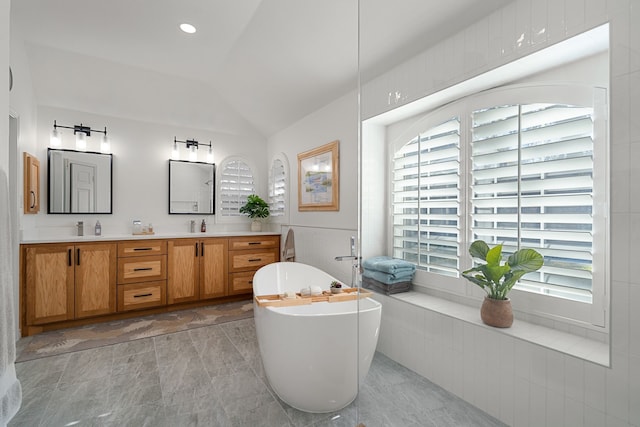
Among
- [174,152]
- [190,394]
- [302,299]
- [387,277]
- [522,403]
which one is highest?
[174,152]

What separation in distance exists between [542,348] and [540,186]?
442mm

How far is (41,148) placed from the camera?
3.30 metres

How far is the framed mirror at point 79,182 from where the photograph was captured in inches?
132

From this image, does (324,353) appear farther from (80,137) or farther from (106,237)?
(80,137)

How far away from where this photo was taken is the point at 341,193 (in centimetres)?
303

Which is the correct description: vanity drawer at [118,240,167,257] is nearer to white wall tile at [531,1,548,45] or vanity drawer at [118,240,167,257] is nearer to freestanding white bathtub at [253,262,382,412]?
freestanding white bathtub at [253,262,382,412]

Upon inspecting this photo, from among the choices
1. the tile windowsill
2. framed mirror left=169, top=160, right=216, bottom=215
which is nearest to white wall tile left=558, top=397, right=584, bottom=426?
the tile windowsill

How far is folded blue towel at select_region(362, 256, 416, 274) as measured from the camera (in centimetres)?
130

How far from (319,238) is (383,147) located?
2.07m

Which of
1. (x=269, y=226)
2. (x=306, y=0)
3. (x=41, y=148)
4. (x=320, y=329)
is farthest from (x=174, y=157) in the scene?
(x=320, y=329)

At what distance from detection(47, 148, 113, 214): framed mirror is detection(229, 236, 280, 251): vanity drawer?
1.54 m

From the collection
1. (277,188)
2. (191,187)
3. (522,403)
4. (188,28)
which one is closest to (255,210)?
(277,188)

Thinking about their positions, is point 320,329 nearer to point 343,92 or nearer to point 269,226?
point 343,92

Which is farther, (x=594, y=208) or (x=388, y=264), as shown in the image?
(x=388, y=264)
